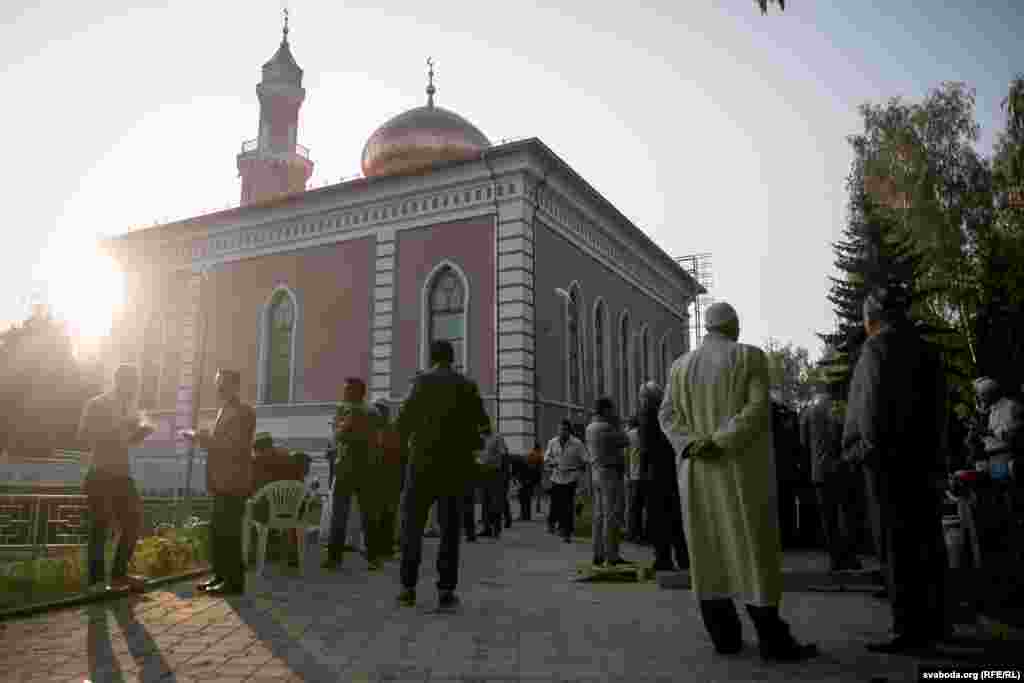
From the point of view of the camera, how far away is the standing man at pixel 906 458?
378 centimetres

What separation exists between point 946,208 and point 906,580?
2299cm

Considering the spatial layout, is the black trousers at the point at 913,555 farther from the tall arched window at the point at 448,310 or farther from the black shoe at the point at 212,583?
the tall arched window at the point at 448,310

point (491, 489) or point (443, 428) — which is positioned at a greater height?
point (443, 428)

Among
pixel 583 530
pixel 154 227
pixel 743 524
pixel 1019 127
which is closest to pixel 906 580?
pixel 743 524

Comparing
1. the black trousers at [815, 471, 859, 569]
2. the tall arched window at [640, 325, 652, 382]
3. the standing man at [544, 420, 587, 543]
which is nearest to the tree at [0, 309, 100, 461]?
the tall arched window at [640, 325, 652, 382]

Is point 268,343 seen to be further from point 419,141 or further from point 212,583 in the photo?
point 212,583

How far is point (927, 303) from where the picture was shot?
22.2 metres

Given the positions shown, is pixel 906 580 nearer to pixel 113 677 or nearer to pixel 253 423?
pixel 113 677

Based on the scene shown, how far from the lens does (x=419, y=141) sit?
2208cm

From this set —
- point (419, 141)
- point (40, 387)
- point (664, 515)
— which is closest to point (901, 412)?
point (664, 515)

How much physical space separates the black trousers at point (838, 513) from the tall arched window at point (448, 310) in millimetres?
12388

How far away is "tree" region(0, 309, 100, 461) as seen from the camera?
33.2m

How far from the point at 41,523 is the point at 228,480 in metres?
2.41

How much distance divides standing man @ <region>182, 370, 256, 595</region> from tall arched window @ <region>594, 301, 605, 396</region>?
17.4m
